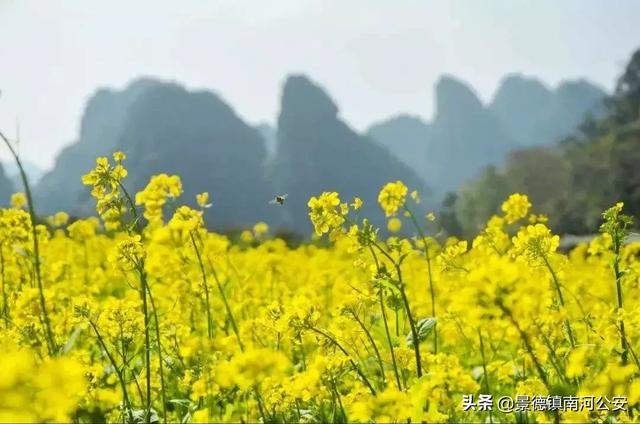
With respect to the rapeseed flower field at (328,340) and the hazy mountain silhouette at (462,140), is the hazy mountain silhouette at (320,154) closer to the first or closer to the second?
the hazy mountain silhouette at (462,140)

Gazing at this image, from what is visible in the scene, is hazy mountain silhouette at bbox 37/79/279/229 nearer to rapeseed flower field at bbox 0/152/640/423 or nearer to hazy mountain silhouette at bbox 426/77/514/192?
hazy mountain silhouette at bbox 426/77/514/192

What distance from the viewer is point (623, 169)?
31.4 metres

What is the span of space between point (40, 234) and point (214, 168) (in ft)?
401

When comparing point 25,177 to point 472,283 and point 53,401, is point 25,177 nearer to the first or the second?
point 53,401

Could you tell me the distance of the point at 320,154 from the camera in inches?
5212

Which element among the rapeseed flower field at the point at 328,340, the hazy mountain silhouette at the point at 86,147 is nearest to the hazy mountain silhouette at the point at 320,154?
the hazy mountain silhouette at the point at 86,147

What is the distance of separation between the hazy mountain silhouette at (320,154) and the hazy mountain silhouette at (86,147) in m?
27.6

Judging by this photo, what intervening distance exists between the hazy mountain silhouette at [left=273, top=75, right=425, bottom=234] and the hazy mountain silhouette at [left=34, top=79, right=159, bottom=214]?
90.6 feet

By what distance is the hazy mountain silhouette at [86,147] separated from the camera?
140 metres

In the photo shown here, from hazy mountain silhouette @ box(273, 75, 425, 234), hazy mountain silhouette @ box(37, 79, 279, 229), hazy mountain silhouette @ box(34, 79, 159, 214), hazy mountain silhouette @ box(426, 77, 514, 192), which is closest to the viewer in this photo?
hazy mountain silhouette @ box(37, 79, 279, 229)

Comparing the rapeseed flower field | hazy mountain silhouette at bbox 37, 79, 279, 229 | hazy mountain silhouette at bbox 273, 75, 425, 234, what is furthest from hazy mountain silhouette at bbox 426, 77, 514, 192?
the rapeseed flower field

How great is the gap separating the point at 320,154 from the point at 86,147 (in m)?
55.6

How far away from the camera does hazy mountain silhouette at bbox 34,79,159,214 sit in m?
140

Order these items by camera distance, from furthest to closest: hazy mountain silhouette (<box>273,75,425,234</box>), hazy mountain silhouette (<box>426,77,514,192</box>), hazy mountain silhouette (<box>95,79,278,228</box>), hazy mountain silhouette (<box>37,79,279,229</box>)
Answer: hazy mountain silhouette (<box>426,77,514,192</box>) < hazy mountain silhouette (<box>273,75,425,234</box>) < hazy mountain silhouette (<box>95,79,278,228</box>) < hazy mountain silhouette (<box>37,79,279,229</box>)
